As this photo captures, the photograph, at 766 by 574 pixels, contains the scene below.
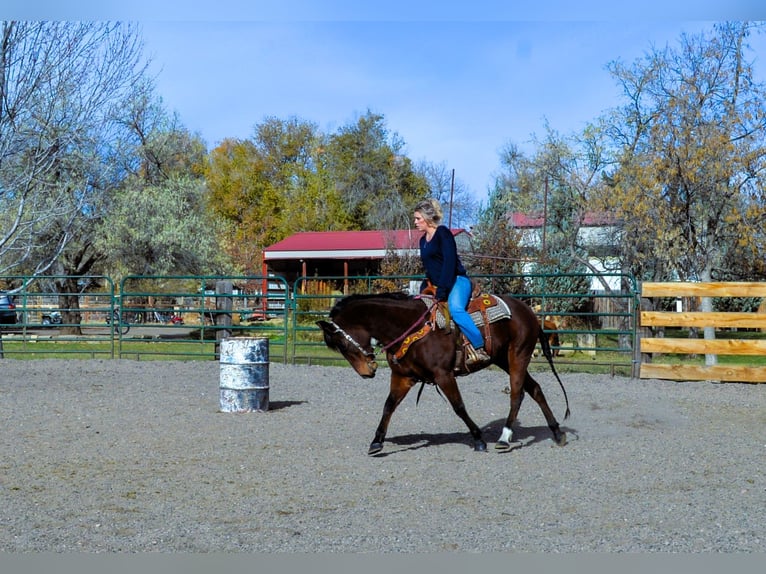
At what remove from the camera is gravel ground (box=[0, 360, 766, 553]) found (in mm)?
4297

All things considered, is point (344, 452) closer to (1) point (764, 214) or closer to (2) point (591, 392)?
(2) point (591, 392)

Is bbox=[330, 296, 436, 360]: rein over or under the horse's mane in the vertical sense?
under

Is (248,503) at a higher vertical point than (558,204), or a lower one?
lower

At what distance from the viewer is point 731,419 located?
8945 mm

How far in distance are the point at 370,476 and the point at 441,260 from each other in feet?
6.28

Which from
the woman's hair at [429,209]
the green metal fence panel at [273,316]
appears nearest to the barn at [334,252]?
the green metal fence panel at [273,316]

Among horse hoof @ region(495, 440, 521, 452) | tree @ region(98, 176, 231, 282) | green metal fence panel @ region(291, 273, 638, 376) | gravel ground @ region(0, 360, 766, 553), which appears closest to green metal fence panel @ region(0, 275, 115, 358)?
tree @ region(98, 176, 231, 282)

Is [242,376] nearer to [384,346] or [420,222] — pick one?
[384,346]

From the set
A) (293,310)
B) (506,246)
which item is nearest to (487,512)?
(293,310)

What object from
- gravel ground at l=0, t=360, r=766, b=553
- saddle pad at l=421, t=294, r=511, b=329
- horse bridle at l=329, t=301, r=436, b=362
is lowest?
gravel ground at l=0, t=360, r=766, b=553

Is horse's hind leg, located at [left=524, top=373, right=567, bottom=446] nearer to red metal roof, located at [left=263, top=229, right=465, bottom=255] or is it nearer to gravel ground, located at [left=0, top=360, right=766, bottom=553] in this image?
gravel ground, located at [left=0, top=360, right=766, bottom=553]

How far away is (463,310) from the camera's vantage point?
675cm

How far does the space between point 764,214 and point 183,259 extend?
1770 centimetres

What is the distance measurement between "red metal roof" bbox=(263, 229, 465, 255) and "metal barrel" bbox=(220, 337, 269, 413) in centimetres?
2051
